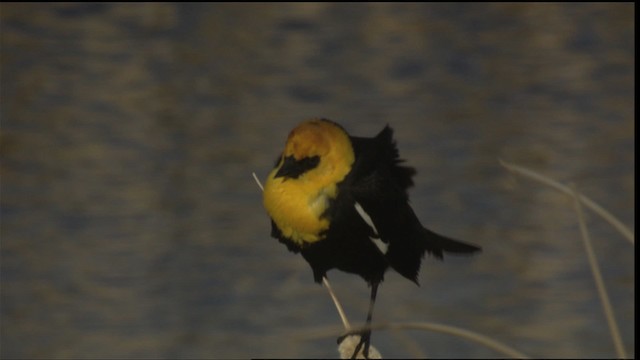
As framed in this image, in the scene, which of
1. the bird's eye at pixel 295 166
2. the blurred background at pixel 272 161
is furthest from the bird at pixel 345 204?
the blurred background at pixel 272 161

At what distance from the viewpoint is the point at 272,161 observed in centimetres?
610

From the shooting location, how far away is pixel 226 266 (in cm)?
567

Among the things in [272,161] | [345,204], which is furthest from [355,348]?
[272,161]

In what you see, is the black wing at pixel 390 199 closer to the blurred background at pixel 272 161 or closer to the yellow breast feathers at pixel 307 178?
the yellow breast feathers at pixel 307 178

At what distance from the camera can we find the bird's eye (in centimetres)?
234

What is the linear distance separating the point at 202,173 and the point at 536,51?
2095 millimetres

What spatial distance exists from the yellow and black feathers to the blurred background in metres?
1.67

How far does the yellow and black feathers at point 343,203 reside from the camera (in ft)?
7.76

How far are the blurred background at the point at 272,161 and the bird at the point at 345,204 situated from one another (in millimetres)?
1662

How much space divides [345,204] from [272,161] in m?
3.62

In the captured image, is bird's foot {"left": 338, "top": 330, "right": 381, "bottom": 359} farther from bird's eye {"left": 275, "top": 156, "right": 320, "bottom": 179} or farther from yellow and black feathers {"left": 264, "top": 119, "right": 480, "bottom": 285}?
bird's eye {"left": 275, "top": 156, "right": 320, "bottom": 179}

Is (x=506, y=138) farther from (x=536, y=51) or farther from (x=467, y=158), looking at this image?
(x=536, y=51)

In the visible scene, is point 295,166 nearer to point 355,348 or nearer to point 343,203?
point 343,203

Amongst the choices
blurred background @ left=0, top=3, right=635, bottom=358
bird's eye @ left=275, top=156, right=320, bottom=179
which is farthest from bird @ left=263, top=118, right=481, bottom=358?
blurred background @ left=0, top=3, right=635, bottom=358
